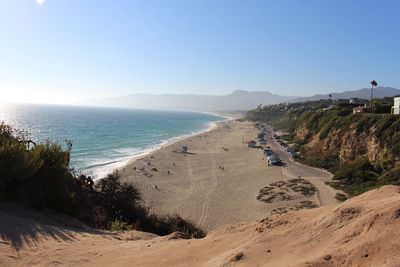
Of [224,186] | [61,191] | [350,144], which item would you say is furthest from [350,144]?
[61,191]

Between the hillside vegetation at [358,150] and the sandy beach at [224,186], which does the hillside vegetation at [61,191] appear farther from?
the hillside vegetation at [358,150]

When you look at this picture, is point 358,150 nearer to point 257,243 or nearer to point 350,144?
point 350,144

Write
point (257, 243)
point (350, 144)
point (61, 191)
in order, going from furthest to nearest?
point (350, 144) < point (61, 191) < point (257, 243)

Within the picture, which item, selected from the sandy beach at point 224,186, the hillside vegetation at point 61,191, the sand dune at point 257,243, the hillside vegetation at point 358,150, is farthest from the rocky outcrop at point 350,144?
the sand dune at point 257,243

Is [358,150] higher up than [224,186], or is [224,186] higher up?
[358,150]

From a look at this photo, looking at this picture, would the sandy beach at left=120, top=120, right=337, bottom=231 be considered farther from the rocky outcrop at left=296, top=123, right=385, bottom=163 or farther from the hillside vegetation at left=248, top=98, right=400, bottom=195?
the rocky outcrop at left=296, top=123, right=385, bottom=163

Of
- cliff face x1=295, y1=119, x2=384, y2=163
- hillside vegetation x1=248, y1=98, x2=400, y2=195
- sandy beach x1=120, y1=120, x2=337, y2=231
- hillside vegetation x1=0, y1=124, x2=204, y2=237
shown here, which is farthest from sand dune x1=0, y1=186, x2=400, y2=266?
cliff face x1=295, y1=119, x2=384, y2=163
